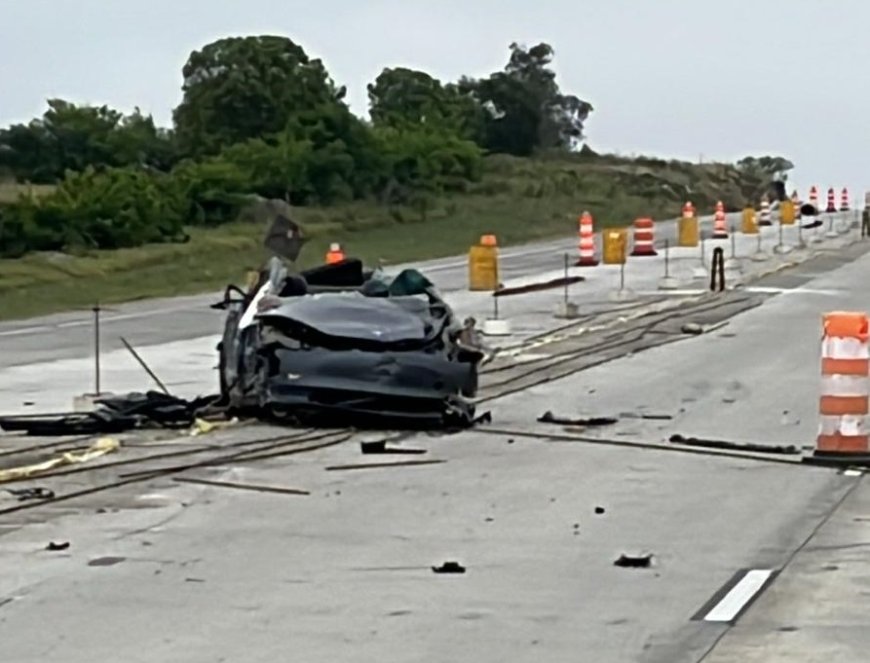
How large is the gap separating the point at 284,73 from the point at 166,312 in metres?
49.5

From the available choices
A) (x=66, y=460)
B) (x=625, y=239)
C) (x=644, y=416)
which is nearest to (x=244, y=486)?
(x=66, y=460)

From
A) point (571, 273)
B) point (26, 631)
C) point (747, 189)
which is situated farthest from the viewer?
point (747, 189)

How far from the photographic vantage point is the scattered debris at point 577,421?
1781cm

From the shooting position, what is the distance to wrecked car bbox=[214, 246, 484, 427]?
16.8 metres

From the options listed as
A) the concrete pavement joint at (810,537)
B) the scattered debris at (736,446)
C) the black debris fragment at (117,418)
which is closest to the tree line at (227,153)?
the black debris fragment at (117,418)

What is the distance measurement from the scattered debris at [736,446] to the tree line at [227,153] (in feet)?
118

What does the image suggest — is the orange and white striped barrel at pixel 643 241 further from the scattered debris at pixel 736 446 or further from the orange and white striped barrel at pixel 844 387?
the orange and white striped barrel at pixel 844 387

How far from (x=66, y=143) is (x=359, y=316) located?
5780 cm

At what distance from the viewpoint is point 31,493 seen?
13328mm

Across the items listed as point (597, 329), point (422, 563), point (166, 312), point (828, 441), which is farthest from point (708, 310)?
point (422, 563)

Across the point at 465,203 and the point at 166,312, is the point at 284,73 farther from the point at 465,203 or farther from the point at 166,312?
the point at 166,312

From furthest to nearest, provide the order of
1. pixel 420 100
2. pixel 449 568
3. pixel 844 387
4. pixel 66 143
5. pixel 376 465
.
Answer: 1. pixel 420 100
2. pixel 66 143
3. pixel 844 387
4. pixel 376 465
5. pixel 449 568

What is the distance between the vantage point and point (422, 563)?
10867 mm

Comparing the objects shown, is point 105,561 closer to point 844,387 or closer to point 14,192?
point 844,387
